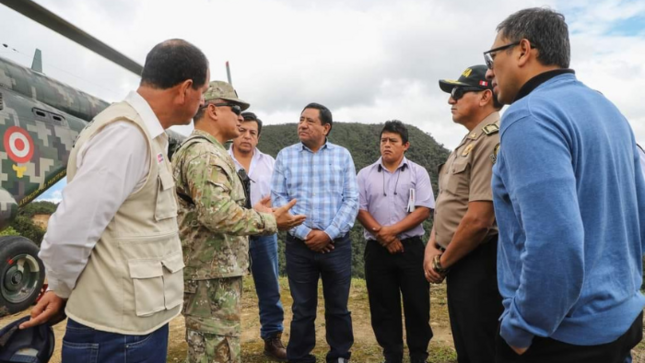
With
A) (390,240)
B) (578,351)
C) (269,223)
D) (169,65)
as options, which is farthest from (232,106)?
(578,351)

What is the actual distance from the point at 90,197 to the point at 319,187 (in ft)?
7.10

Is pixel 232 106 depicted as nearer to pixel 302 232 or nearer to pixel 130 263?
pixel 302 232

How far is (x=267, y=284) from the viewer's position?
146 inches

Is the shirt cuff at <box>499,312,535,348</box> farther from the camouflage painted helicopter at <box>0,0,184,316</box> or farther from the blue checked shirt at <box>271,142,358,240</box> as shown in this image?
the camouflage painted helicopter at <box>0,0,184,316</box>

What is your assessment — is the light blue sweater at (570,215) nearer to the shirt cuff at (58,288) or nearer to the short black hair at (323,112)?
the shirt cuff at (58,288)

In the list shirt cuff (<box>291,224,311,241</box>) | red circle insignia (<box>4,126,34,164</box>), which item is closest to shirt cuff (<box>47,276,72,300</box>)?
shirt cuff (<box>291,224,311,241</box>)

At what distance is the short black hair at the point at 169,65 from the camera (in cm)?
155

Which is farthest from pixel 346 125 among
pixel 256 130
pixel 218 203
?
pixel 218 203

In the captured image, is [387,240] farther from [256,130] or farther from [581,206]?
[581,206]

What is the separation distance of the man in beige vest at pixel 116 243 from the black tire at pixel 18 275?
3750 mm

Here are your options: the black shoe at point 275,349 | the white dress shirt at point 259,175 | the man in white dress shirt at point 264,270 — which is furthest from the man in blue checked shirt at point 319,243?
the white dress shirt at point 259,175

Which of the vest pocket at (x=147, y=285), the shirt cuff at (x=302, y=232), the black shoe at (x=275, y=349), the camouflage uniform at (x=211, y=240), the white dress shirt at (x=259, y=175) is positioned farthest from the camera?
the white dress shirt at (x=259, y=175)

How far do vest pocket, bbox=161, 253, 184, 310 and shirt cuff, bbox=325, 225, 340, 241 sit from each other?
5.48ft

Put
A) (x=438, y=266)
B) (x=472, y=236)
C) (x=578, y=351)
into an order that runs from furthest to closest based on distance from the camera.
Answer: (x=438, y=266), (x=472, y=236), (x=578, y=351)
